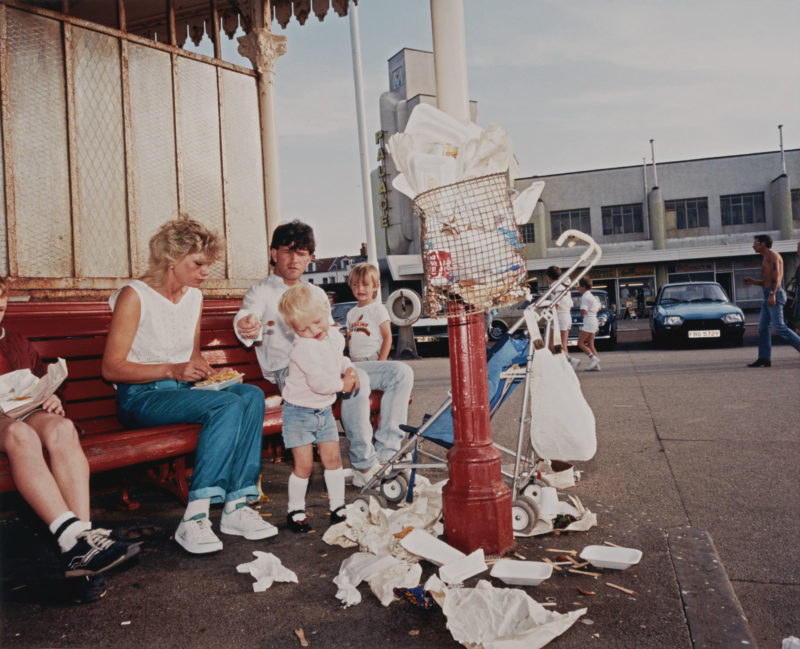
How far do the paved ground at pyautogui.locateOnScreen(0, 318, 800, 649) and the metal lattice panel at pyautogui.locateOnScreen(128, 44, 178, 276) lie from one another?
9.55 feet

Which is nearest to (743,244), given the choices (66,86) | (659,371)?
(659,371)

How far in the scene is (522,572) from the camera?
2926 mm

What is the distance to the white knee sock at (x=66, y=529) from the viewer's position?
296cm

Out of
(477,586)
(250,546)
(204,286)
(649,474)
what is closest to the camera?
(477,586)

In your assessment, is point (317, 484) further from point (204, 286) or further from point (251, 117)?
point (251, 117)

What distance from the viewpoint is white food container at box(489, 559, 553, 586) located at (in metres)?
2.89

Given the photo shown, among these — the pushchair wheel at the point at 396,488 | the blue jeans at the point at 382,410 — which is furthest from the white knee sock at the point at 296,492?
the blue jeans at the point at 382,410

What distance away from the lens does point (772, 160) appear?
35.9 metres

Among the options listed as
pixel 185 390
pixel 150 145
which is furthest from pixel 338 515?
pixel 150 145

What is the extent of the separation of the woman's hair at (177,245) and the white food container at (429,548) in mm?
1923

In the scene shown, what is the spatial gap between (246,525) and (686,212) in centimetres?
3790

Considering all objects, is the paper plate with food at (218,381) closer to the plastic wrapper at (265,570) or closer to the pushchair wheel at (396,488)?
the plastic wrapper at (265,570)

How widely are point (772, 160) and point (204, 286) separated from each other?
37.0 m

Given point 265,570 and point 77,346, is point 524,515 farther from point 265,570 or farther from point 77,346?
point 77,346
